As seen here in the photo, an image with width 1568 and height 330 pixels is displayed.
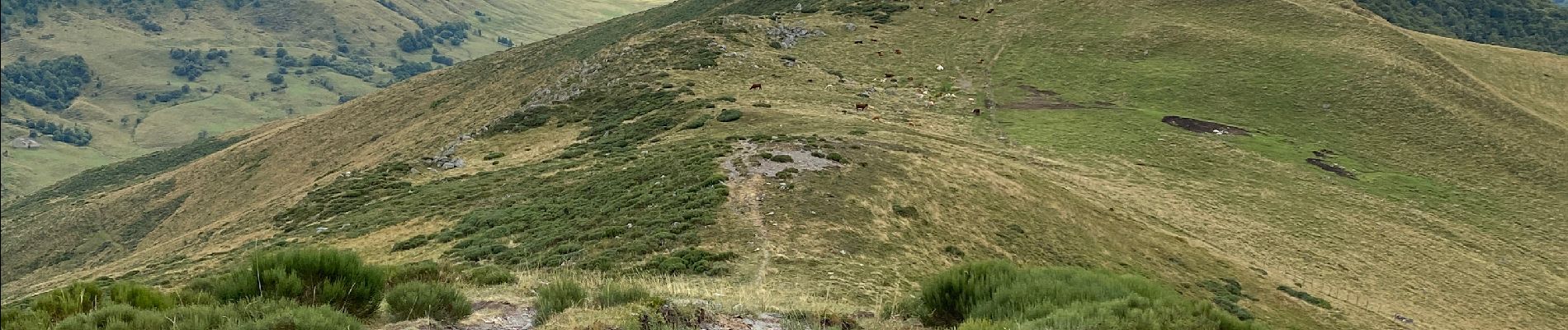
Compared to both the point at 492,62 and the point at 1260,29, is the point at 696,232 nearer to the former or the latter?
the point at 1260,29

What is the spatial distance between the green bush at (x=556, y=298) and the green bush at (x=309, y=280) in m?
2.05

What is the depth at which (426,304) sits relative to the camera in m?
10.4

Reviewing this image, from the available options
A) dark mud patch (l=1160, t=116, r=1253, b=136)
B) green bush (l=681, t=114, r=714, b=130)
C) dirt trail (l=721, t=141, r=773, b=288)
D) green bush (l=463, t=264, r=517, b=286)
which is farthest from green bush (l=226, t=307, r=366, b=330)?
dark mud patch (l=1160, t=116, r=1253, b=136)

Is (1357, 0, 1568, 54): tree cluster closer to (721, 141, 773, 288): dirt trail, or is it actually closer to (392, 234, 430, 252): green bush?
(721, 141, 773, 288): dirt trail

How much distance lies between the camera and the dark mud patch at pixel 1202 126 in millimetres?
43594

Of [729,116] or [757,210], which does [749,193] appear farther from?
[729,116]

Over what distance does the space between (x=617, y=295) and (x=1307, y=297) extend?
2025 cm

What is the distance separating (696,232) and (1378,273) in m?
23.1

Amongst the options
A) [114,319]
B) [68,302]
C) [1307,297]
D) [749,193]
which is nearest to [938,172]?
[749,193]

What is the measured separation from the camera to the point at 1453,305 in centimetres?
2489

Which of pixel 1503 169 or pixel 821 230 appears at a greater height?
pixel 821 230

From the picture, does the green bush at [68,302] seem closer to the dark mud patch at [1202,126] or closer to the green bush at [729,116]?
the green bush at [729,116]

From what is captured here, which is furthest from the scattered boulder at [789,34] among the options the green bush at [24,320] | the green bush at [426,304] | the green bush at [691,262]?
the green bush at [24,320]

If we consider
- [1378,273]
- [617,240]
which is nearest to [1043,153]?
[1378,273]
